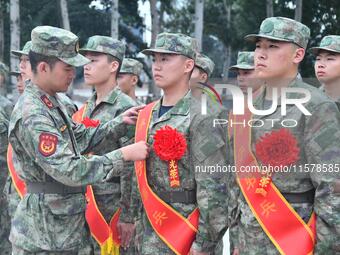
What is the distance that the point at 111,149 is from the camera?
4.46 meters

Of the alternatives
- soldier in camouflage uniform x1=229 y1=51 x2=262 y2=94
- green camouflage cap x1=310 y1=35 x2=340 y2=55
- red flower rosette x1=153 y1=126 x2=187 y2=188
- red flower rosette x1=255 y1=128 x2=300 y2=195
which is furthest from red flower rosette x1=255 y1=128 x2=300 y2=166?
soldier in camouflage uniform x1=229 y1=51 x2=262 y2=94

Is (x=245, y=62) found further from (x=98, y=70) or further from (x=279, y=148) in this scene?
(x=279, y=148)

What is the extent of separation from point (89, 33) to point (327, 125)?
2298 centimetres

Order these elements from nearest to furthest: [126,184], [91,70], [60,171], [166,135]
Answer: [60,171] → [166,135] → [126,184] → [91,70]

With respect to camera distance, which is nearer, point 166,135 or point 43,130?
point 43,130

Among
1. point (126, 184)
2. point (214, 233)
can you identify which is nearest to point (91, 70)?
point (126, 184)

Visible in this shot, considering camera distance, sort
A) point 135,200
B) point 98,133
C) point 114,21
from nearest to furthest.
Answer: point 135,200 → point 98,133 → point 114,21

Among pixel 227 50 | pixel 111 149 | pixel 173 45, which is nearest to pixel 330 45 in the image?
pixel 173 45

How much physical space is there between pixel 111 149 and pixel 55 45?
4.11 feet

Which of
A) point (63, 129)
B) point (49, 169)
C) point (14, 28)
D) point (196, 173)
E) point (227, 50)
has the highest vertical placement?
point (63, 129)

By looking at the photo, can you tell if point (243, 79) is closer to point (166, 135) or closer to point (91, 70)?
point (91, 70)

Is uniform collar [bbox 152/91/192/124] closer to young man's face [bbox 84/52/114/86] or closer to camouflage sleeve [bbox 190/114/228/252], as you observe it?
camouflage sleeve [bbox 190/114/228/252]

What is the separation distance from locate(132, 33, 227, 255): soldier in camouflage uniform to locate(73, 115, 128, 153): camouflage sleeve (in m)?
0.31

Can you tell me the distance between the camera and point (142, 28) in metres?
26.6
